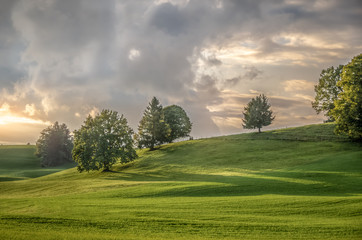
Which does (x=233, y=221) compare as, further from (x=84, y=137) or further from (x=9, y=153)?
(x=9, y=153)

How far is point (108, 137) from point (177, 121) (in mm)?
30039

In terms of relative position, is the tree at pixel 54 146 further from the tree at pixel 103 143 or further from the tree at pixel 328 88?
the tree at pixel 328 88

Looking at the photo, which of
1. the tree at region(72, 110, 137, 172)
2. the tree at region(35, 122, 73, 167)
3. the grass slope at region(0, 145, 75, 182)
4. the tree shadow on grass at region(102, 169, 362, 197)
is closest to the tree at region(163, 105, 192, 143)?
the tree at region(72, 110, 137, 172)

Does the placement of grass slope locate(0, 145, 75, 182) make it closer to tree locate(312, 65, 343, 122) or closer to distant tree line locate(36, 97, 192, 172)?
distant tree line locate(36, 97, 192, 172)

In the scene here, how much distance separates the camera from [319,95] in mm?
64250

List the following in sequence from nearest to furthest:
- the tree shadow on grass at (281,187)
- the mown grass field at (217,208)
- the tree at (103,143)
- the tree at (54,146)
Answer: the mown grass field at (217,208)
the tree shadow on grass at (281,187)
the tree at (103,143)
the tree at (54,146)

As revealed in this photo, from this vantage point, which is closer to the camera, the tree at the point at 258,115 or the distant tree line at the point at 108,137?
the distant tree line at the point at 108,137

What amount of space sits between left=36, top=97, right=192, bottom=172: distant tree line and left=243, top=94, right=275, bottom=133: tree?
19.2 m

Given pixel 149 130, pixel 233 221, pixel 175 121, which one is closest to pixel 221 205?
pixel 233 221

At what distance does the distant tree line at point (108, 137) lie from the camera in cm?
5456

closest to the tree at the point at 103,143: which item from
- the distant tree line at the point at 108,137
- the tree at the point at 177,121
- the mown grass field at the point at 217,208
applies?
the distant tree line at the point at 108,137

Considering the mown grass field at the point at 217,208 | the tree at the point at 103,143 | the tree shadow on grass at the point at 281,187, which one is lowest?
the tree shadow on grass at the point at 281,187

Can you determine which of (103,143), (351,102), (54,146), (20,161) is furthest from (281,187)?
(20,161)

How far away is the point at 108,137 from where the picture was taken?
183ft
